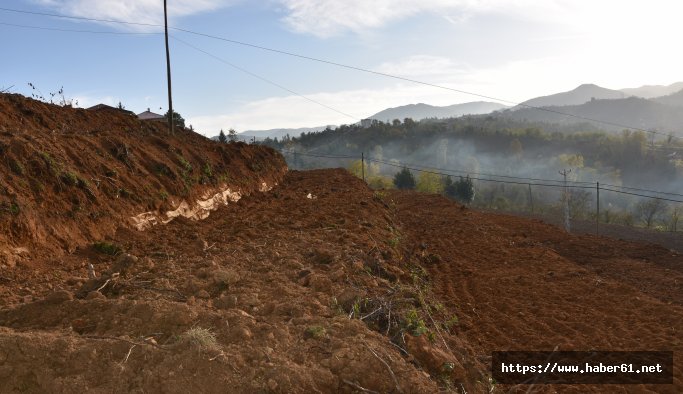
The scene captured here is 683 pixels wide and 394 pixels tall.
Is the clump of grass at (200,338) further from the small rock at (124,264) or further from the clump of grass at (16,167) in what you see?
the clump of grass at (16,167)

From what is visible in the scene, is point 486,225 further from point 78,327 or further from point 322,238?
point 78,327

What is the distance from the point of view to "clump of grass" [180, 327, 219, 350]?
3.38m

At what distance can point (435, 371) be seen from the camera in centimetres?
431

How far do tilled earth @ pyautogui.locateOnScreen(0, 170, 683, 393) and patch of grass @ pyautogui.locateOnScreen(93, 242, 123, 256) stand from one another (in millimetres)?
276

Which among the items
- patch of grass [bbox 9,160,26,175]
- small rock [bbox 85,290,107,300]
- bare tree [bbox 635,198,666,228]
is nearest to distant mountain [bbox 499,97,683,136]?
bare tree [bbox 635,198,666,228]

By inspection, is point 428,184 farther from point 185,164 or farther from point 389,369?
point 389,369

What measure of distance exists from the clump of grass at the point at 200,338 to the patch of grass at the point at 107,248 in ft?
13.9

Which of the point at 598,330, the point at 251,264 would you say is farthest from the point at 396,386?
the point at 598,330

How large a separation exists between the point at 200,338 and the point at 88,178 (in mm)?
6461

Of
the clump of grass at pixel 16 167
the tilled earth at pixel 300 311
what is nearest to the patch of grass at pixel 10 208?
the tilled earth at pixel 300 311

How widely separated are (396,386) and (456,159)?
8711 cm

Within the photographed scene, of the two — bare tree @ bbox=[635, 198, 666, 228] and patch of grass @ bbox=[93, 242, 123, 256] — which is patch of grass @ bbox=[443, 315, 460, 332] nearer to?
patch of grass @ bbox=[93, 242, 123, 256]

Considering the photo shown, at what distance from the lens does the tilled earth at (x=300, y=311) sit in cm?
326

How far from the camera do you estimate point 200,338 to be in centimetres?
346
